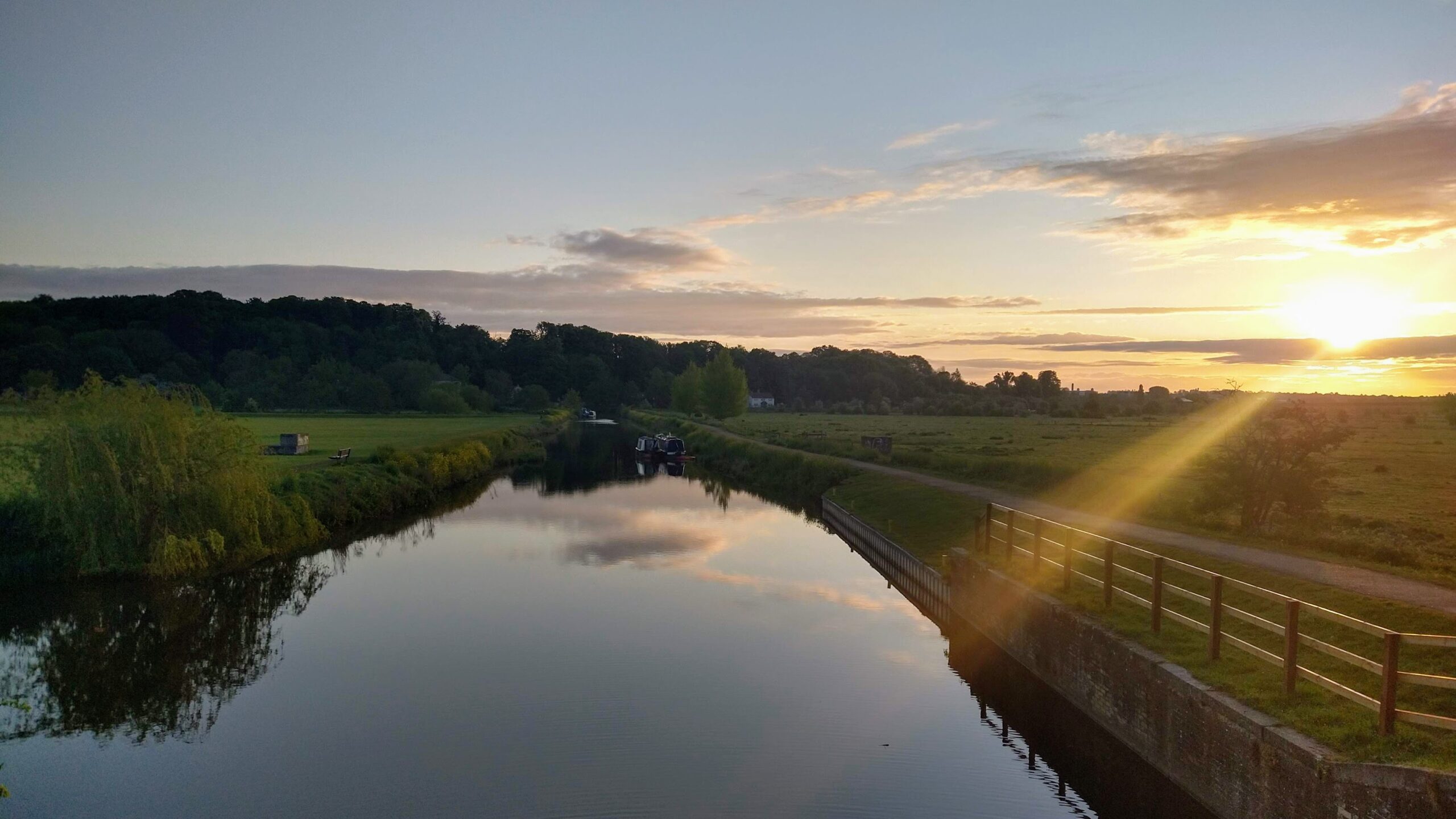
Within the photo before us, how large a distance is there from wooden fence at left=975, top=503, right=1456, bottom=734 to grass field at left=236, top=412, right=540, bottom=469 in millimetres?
22541

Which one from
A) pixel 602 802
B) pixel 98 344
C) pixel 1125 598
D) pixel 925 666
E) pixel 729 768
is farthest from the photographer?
pixel 98 344

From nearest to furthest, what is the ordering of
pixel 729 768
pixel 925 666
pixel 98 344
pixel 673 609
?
pixel 729 768 < pixel 925 666 < pixel 673 609 < pixel 98 344

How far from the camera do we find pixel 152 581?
23891mm

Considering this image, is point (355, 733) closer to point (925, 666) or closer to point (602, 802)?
point (602, 802)

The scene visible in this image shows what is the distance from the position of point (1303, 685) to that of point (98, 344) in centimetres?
13196

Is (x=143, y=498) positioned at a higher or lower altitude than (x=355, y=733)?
higher

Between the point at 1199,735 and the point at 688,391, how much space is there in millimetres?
121721

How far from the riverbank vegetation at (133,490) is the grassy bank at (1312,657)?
20.2m

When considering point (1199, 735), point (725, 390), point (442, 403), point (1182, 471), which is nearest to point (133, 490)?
point (1199, 735)

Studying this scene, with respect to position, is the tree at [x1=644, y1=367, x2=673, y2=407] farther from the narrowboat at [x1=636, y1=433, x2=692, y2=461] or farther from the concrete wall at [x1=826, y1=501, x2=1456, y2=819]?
the concrete wall at [x1=826, y1=501, x2=1456, y2=819]

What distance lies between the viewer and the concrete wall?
8211 millimetres

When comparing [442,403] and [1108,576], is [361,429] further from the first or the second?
[1108,576]

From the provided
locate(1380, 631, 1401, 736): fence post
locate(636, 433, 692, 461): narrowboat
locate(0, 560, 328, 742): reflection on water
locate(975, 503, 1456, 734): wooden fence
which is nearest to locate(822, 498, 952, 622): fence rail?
locate(975, 503, 1456, 734): wooden fence

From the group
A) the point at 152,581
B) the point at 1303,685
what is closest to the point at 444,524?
the point at 152,581
